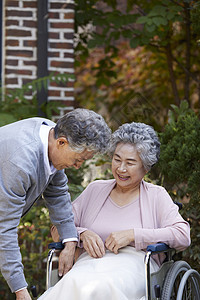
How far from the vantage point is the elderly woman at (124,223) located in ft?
8.87

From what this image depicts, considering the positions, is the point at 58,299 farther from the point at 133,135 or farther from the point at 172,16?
the point at 172,16

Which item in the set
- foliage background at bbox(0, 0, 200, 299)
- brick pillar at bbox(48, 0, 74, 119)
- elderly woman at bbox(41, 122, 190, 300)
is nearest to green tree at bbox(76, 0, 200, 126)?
foliage background at bbox(0, 0, 200, 299)

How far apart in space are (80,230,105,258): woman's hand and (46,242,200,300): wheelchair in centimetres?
14

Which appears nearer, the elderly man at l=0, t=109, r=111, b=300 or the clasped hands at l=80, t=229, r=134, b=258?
the elderly man at l=0, t=109, r=111, b=300

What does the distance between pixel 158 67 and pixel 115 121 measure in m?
2.09

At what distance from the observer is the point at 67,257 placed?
9.82 feet

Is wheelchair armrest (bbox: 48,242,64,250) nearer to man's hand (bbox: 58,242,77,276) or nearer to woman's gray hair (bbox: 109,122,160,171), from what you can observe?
man's hand (bbox: 58,242,77,276)

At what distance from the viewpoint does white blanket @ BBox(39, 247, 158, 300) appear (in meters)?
2.60

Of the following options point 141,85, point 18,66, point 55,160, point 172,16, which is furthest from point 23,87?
point 141,85

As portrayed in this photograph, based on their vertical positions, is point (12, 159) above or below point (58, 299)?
above

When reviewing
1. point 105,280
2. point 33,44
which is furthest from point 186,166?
point 33,44

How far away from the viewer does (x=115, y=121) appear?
447 centimetres

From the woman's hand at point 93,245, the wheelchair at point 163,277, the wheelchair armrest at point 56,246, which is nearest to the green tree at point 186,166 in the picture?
the wheelchair at point 163,277

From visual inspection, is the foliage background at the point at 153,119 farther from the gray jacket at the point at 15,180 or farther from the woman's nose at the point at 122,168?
the gray jacket at the point at 15,180
